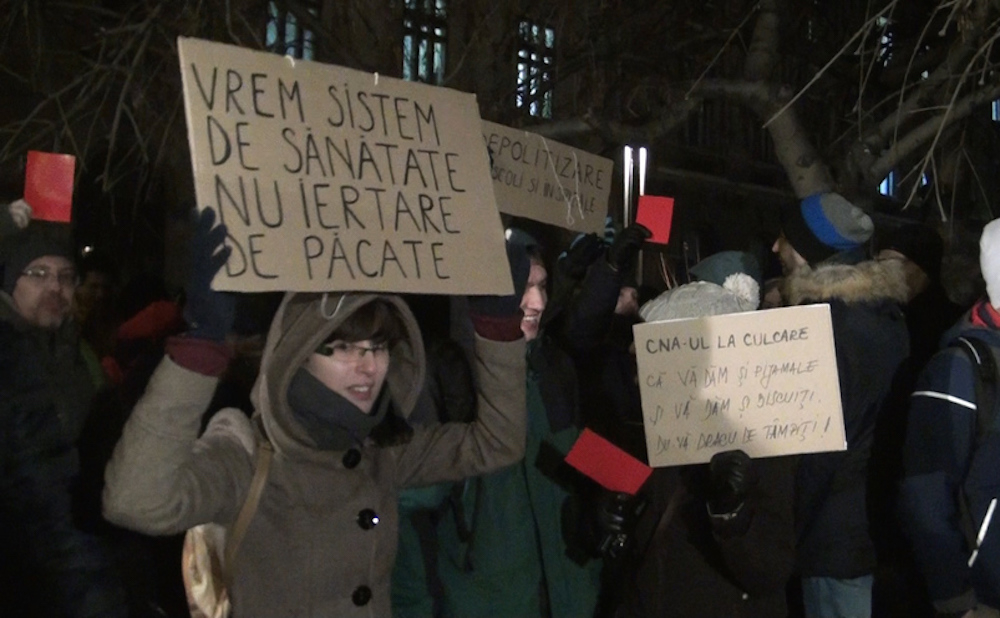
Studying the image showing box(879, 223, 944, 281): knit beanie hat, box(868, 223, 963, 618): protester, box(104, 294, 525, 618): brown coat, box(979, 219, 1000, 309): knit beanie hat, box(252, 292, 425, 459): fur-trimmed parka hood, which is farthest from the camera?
box(879, 223, 944, 281): knit beanie hat

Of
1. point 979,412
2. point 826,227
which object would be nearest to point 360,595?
point 979,412

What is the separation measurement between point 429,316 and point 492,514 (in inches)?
47.6

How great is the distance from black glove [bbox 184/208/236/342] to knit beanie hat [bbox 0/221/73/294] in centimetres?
150

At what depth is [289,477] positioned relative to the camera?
2541mm

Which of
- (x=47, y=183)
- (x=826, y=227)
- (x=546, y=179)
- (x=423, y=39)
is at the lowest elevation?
(x=47, y=183)

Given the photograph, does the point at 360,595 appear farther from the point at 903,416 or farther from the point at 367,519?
the point at 903,416

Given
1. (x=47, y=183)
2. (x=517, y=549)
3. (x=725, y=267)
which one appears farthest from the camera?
(x=725, y=267)

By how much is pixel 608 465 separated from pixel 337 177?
1.11 meters

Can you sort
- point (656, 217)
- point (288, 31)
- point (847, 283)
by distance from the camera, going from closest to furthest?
point (847, 283) → point (656, 217) → point (288, 31)

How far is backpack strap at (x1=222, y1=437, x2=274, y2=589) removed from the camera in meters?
2.45

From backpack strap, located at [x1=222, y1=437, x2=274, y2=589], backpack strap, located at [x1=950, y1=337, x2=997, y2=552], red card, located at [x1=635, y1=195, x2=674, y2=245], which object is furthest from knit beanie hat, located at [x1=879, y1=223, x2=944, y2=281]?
backpack strap, located at [x1=222, y1=437, x2=274, y2=589]

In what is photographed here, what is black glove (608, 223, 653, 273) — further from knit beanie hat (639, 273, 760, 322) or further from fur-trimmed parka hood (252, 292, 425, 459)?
fur-trimmed parka hood (252, 292, 425, 459)

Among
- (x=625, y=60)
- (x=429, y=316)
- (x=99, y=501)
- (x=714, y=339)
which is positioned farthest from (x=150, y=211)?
(x=714, y=339)

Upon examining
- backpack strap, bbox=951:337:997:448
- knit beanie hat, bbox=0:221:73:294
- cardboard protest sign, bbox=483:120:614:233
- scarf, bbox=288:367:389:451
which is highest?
cardboard protest sign, bbox=483:120:614:233
